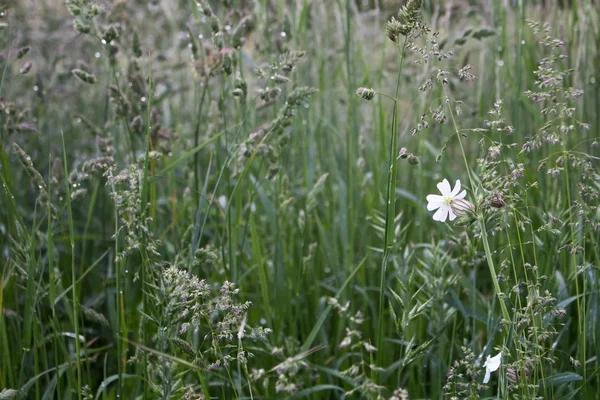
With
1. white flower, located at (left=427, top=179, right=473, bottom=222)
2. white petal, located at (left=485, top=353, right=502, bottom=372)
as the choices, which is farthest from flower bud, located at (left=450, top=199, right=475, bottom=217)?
white petal, located at (left=485, top=353, right=502, bottom=372)

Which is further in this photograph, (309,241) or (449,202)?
(309,241)

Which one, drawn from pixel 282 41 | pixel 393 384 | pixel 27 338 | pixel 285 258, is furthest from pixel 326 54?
pixel 27 338

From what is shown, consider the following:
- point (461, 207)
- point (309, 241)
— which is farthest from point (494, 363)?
point (309, 241)

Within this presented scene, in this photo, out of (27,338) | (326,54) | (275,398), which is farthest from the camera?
(326,54)

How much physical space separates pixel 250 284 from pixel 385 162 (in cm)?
59

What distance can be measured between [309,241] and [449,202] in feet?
3.35

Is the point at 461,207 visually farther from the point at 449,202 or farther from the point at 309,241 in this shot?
the point at 309,241

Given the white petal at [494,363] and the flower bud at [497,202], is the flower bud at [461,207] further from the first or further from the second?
the white petal at [494,363]

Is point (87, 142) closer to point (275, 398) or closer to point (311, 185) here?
point (311, 185)

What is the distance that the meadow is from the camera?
44.3 inches

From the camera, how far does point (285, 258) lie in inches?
71.1

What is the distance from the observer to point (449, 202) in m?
1.11

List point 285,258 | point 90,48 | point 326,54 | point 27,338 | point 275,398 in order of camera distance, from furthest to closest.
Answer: point 90,48 → point 326,54 → point 285,258 → point 275,398 → point 27,338

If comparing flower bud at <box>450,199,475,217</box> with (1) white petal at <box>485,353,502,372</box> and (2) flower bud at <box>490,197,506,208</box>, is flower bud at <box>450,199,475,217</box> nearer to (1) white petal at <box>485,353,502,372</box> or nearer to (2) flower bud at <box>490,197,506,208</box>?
(2) flower bud at <box>490,197,506,208</box>
